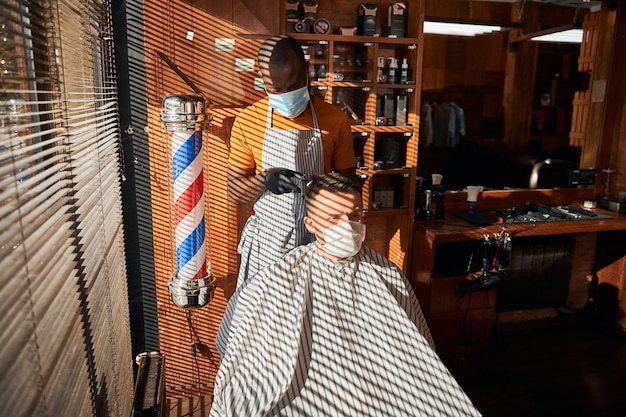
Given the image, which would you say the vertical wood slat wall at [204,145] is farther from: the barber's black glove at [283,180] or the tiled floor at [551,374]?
the barber's black glove at [283,180]

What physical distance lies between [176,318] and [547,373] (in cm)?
221

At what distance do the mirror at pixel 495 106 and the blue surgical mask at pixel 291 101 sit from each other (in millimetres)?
2020

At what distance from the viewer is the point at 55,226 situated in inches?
42.6

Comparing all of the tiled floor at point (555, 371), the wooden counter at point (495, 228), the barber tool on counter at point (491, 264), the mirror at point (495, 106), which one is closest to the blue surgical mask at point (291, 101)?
the wooden counter at point (495, 228)

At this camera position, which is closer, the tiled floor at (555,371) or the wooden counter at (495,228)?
the tiled floor at (555,371)

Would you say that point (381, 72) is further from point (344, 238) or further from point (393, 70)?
point (344, 238)

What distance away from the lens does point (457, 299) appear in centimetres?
285

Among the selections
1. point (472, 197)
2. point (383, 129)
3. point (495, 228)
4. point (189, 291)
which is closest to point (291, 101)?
point (189, 291)

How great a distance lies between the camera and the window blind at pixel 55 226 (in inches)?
33.0

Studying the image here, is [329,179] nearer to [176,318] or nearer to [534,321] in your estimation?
[176,318]

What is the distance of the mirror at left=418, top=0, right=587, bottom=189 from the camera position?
3.87 meters

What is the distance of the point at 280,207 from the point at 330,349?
0.67 meters

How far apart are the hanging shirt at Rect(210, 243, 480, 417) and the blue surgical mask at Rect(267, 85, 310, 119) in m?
0.56

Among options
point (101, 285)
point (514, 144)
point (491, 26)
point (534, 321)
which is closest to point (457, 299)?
point (534, 321)
